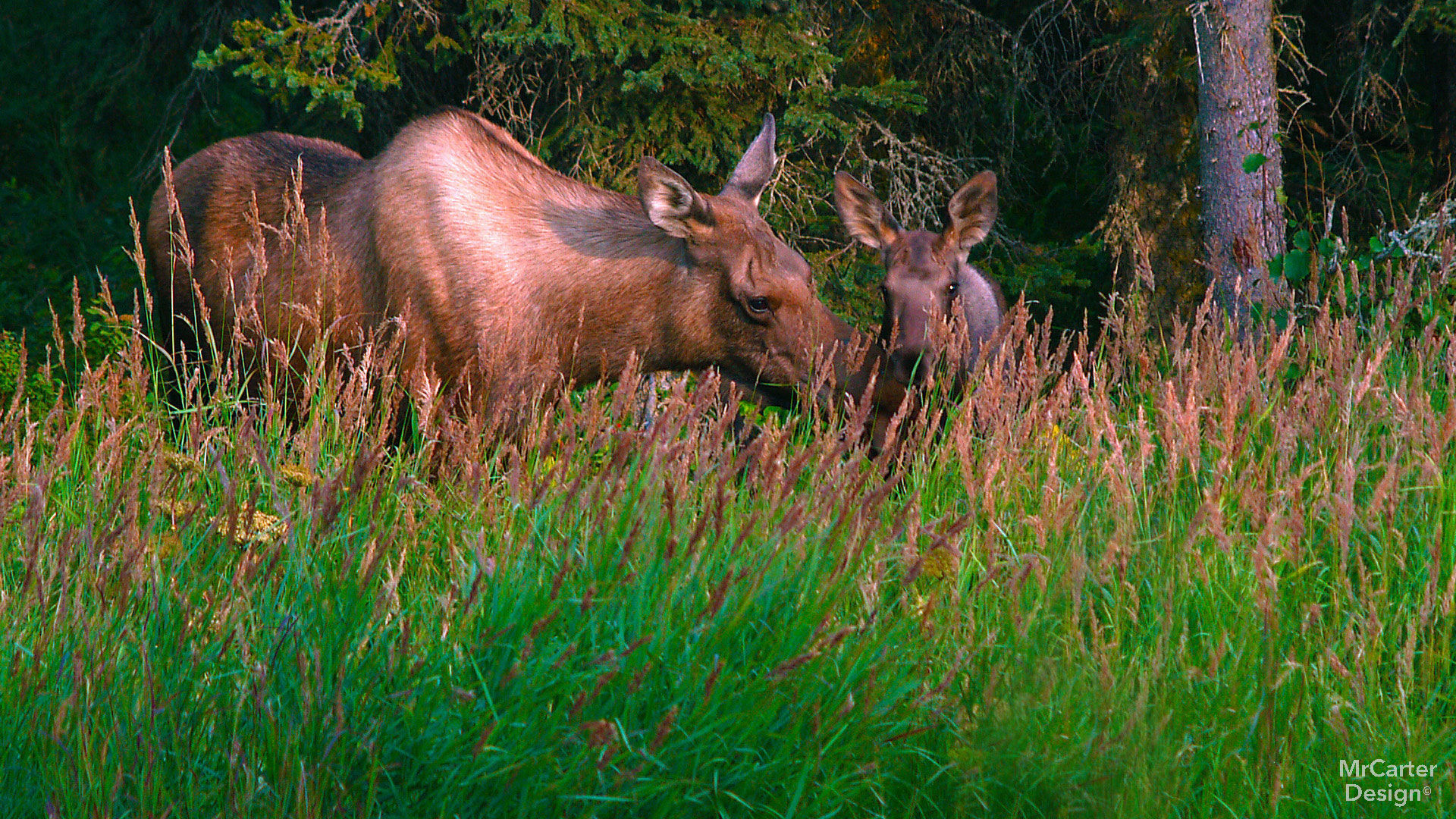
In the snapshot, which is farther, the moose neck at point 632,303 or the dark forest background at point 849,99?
the dark forest background at point 849,99

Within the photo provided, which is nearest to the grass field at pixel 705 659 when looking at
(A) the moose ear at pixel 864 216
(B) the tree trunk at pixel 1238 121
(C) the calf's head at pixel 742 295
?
(C) the calf's head at pixel 742 295

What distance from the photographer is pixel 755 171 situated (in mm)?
6391

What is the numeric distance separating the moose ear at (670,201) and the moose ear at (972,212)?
190cm

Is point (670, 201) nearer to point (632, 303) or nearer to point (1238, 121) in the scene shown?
point (632, 303)

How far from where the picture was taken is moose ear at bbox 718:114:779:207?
20.5 ft

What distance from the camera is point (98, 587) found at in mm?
2449

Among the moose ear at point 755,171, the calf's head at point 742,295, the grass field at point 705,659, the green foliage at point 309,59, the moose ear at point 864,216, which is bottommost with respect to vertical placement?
the grass field at point 705,659

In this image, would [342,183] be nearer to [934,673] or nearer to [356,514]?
[356,514]

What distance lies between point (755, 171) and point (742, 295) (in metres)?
0.86

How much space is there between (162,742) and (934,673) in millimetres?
1632

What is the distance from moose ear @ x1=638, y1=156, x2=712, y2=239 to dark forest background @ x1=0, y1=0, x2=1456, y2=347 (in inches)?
82.0

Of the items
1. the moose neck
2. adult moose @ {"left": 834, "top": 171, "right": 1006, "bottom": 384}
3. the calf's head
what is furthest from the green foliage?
adult moose @ {"left": 834, "top": 171, "right": 1006, "bottom": 384}

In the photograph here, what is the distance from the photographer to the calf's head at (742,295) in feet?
19.2

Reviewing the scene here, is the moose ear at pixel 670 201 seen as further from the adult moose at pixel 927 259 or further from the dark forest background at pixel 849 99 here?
the dark forest background at pixel 849 99
